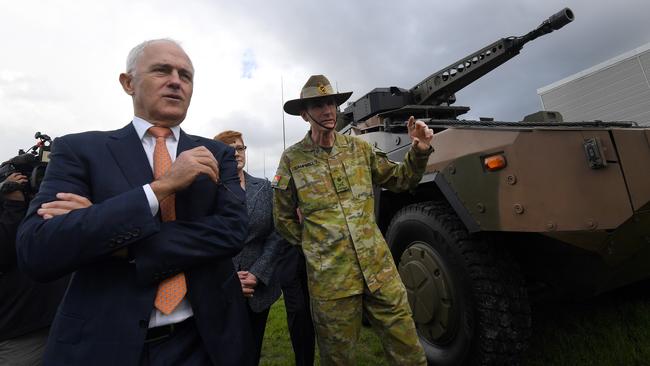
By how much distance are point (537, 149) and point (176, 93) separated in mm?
1760

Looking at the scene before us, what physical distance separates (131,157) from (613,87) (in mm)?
11032

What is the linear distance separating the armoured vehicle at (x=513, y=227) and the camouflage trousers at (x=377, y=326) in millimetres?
564

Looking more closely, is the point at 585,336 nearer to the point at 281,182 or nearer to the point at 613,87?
the point at 281,182

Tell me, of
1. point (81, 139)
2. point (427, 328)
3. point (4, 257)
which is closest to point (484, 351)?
point (427, 328)

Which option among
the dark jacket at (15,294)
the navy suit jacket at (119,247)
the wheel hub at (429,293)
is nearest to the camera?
the navy suit jacket at (119,247)

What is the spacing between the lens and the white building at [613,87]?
862 cm

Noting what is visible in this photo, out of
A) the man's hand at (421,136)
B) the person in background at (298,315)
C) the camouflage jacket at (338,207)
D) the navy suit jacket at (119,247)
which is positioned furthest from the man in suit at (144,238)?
the person in background at (298,315)

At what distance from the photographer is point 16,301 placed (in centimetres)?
186

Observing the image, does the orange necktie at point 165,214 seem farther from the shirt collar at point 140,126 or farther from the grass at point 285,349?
the grass at point 285,349

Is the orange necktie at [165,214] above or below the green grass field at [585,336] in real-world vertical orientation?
above

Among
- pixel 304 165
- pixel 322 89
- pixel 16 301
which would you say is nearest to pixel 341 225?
pixel 304 165

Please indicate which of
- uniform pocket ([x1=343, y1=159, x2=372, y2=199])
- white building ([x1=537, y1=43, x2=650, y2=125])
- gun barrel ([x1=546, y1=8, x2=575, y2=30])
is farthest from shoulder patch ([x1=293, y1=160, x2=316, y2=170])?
white building ([x1=537, y1=43, x2=650, y2=125])

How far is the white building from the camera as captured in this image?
862 centimetres

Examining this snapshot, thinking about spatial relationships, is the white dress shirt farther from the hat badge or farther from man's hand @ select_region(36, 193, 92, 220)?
the hat badge
